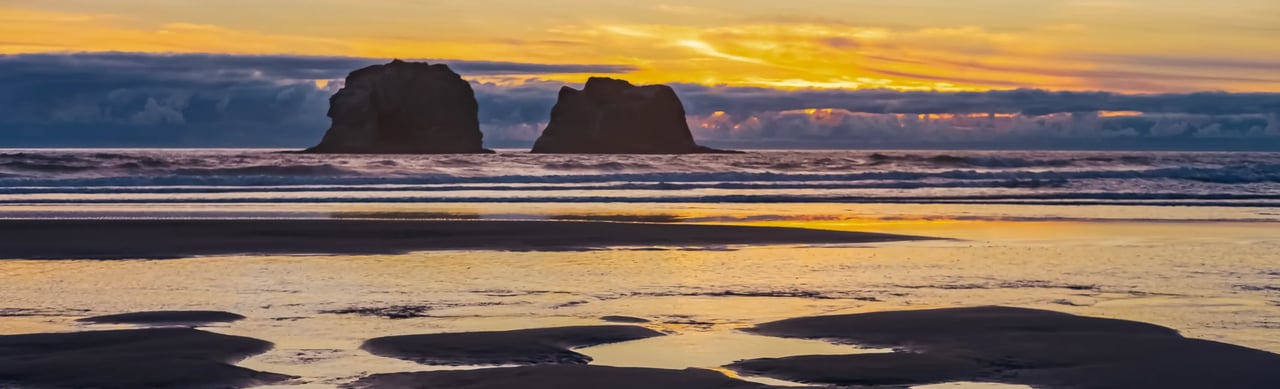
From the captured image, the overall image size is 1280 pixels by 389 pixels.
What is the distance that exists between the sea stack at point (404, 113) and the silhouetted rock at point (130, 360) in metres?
153

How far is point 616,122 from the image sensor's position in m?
178

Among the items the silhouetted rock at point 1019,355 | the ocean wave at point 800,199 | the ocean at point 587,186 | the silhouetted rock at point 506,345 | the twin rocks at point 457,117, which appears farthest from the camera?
the twin rocks at point 457,117

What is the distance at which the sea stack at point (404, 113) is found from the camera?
163 meters

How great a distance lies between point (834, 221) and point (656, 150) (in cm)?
15293

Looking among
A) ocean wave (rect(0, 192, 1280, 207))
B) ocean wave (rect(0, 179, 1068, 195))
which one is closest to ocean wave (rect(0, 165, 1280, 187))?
ocean wave (rect(0, 179, 1068, 195))

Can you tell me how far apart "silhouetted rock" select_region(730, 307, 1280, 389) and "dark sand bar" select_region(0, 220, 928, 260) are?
8189 mm

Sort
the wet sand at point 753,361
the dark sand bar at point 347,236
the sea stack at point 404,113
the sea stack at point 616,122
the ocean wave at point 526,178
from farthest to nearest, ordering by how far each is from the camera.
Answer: the sea stack at point 616,122, the sea stack at point 404,113, the ocean wave at point 526,178, the dark sand bar at point 347,236, the wet sand at point 753,361

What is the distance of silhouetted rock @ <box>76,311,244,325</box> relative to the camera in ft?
33.8

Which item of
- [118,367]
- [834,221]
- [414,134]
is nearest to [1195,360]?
[118,367]

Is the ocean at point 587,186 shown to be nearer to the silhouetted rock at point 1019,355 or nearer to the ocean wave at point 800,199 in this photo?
the ocean wave at point 800,199

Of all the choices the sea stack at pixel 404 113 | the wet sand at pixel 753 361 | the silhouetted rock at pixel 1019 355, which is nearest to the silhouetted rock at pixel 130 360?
the wet sand at pixel 753 361

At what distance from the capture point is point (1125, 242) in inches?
746

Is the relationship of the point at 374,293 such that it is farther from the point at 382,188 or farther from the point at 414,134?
the point at 414,134

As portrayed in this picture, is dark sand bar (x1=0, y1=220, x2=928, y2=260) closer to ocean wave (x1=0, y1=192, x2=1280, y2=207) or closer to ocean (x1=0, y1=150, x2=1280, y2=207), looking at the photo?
ocean wave (x1=0, y1=192, x2=1280, y2=207)
